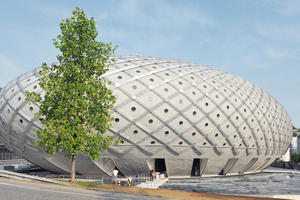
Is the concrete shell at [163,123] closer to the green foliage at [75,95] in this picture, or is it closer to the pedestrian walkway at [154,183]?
the pedestrian walkway at [154,183]

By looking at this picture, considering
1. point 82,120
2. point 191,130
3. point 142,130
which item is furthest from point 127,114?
point 82,120

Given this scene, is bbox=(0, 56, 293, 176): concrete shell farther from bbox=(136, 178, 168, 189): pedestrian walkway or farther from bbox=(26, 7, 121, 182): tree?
bbox=(26, 7, 121, 182): tree

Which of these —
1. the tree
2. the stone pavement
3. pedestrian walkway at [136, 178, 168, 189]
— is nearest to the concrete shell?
pedestrian walkway at [136, 178, 168, 189]

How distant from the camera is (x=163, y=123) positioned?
23.3 meters

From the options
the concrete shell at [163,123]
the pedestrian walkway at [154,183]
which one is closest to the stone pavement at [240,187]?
the pedestrian walkway at [154,183]

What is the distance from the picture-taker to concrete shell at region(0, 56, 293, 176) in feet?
75.8

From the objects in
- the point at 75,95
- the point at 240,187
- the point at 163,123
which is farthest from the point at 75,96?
the point at 240,187

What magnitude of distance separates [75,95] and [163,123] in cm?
1256

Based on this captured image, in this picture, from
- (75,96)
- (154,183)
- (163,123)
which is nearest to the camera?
(75,96)

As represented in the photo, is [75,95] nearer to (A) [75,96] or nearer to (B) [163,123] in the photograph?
(A) [75,96]

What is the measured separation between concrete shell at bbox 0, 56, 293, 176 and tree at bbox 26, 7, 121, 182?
9.59m

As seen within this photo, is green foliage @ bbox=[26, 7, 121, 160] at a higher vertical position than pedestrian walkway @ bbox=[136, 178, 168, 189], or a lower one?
higher

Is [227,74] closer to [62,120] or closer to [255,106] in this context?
[255,106]

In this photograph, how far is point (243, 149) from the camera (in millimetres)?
28156
